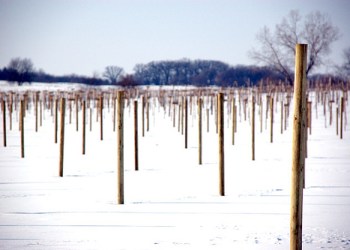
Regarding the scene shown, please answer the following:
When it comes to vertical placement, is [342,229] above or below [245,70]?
below

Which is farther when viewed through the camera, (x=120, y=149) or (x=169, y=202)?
(x=169, y=202)

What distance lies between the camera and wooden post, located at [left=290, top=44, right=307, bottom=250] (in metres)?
2.52

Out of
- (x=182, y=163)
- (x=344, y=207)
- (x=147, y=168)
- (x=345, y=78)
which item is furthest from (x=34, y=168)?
(x=345, y=78)

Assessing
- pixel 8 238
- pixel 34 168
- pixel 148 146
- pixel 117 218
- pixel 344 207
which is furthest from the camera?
pixel 148 146

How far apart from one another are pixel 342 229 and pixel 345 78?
106 ft

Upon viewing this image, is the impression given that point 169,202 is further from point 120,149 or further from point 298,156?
point 298,156

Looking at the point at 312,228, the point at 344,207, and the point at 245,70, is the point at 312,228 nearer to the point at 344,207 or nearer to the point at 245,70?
the point at 344,207

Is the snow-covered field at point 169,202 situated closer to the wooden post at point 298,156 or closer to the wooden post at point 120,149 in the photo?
the wooden post at point 120,149

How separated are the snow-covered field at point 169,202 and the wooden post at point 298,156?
1.78ft

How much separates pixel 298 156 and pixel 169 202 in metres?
2.21

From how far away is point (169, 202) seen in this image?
177 inches

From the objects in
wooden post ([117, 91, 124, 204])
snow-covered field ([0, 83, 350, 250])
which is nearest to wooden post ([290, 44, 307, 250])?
snow-covered field ([0, 83, 350, 250])

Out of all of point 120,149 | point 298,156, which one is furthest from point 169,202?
point 298,156

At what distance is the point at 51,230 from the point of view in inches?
136
